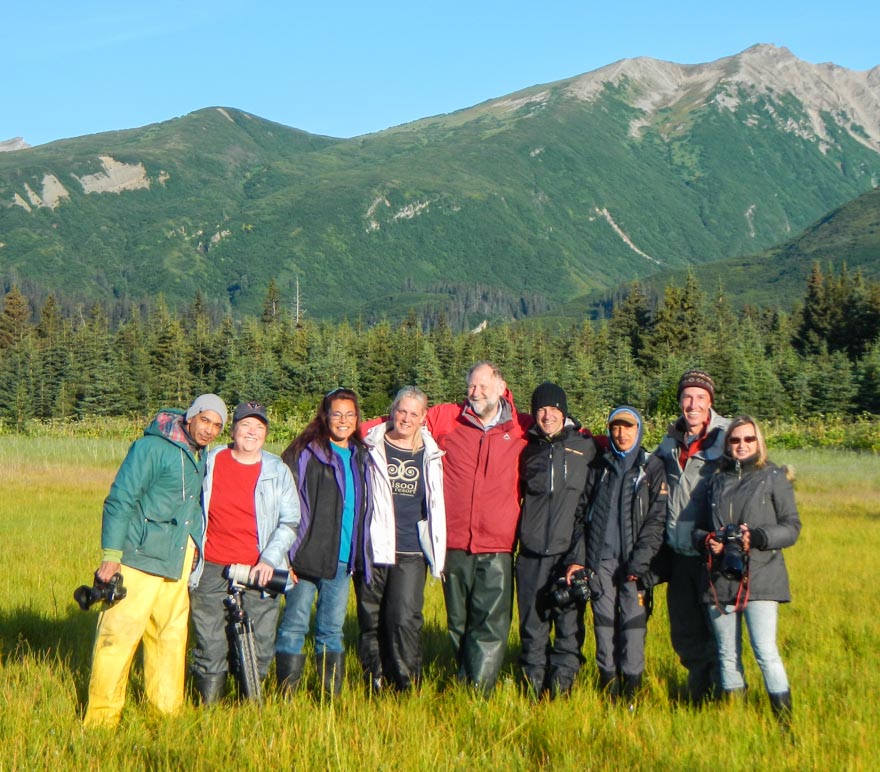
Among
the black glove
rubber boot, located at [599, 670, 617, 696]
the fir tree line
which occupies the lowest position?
rubber boot, located at [599, 670, 617, 696]

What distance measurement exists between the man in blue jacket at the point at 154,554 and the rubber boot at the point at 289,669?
661 mm

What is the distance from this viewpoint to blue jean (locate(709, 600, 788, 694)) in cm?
541

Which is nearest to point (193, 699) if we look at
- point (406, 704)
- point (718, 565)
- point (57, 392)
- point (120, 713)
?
point (120, 713)

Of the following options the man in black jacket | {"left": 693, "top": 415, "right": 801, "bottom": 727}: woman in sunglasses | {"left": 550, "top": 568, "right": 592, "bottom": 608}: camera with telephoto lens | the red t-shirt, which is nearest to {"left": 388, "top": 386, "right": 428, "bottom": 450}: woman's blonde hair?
the man in black jacket

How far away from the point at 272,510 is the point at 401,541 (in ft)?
2.91

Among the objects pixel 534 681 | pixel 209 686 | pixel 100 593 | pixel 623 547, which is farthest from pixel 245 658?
pixel 623 547

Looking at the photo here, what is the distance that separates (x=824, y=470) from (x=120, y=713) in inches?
874

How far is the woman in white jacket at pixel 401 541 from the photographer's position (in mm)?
6078

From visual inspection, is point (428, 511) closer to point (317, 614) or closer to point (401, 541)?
point (401, 541)

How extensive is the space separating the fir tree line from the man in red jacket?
42.4 m

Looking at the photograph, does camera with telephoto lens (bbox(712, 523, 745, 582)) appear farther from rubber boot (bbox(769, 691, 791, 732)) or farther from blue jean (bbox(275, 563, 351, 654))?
blue jean (bbox(275, 563, 351, 654))

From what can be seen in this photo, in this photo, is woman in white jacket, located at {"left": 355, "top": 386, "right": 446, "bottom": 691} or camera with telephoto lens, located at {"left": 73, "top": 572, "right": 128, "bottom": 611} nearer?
camera with telephoto lens, located at {"left": 73, "top": 572, "right": 128, "bottom": 611}

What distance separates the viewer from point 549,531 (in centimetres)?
619

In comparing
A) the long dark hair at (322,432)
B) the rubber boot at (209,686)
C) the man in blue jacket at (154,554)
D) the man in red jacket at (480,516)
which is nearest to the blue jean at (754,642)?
the man in red jacket at (480,516)
